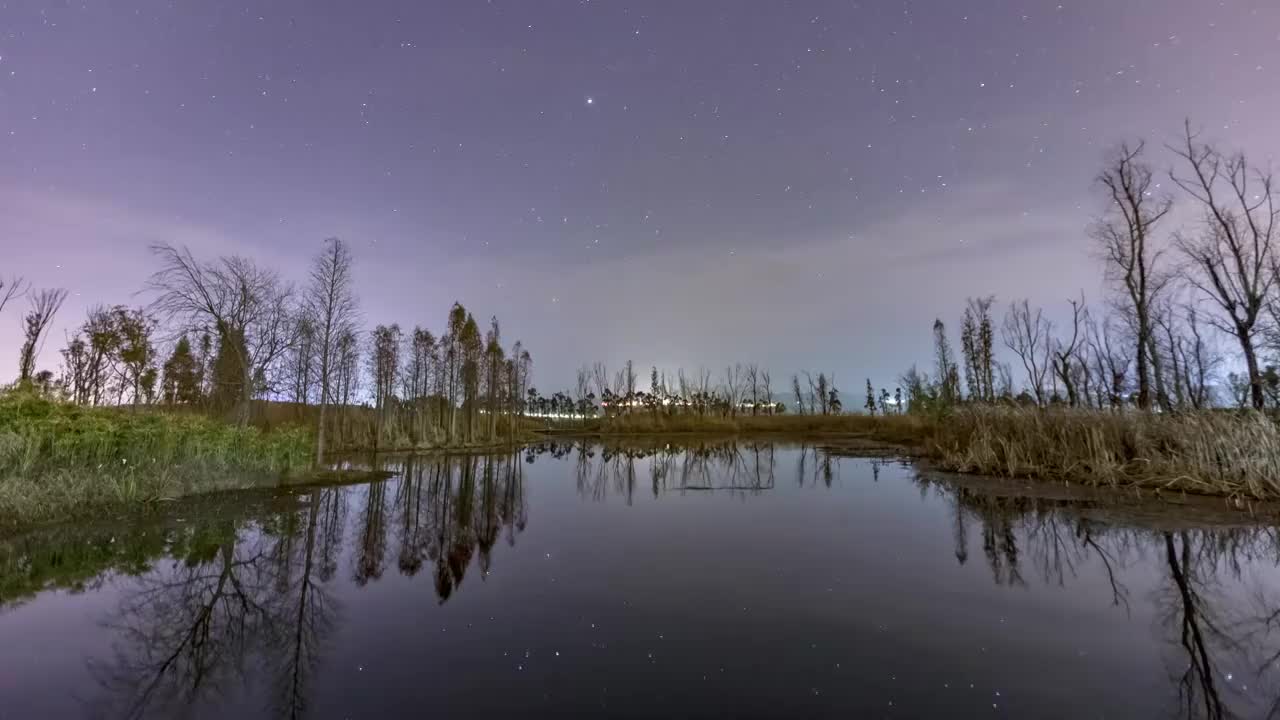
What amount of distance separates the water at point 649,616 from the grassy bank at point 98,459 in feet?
4.02

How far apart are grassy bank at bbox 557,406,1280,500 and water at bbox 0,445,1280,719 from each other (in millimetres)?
1664

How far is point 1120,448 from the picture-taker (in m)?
14.6

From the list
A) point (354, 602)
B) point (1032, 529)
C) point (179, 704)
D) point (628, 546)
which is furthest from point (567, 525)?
point (1032, 529)

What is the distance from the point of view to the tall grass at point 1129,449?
11.6 m

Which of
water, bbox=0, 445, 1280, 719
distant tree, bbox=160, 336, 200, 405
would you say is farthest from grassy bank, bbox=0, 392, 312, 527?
distant tree, bbox=160, 336, 200, 405

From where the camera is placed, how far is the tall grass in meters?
11.6

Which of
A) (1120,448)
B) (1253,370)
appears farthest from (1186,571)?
(1253,370)

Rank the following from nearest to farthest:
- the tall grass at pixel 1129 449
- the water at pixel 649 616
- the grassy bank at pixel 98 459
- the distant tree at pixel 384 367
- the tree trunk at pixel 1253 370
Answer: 1. the water at pixel 649 616
2. the grassy bank at pixel 98 459
3. the tall grass at pixel 1129 449
4. the tree trunk at pixel 1253 370
5. the distant tree at pixel 384 367

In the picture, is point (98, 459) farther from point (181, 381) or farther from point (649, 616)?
point (181, 381)

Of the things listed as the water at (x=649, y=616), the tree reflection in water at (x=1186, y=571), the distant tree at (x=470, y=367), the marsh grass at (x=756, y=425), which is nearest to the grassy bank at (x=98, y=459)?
the water at (x=649, y=616)

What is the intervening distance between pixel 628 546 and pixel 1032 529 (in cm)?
774

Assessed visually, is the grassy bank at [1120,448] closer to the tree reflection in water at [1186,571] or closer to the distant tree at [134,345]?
the tree reflection in water at [1186,571]

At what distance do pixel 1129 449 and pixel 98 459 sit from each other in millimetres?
26534

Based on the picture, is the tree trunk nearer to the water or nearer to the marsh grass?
the water
